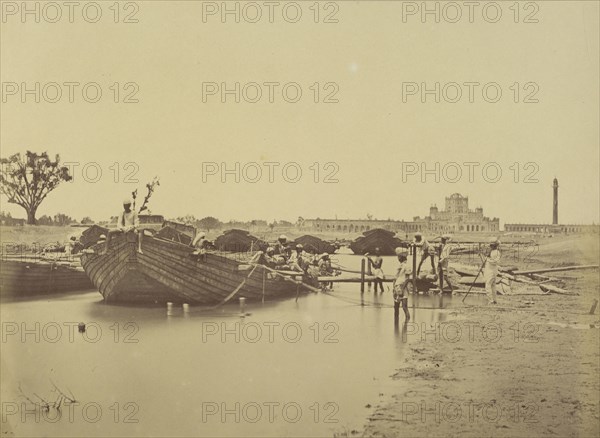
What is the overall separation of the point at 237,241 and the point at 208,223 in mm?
606

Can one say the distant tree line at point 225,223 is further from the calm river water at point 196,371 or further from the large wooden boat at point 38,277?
the large wooden boat at point 38,277

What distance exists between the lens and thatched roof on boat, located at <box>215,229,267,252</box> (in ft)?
22.7

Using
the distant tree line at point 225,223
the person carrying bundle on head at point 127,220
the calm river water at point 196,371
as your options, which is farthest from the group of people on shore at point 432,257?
the person carrying bundle on head at point 127,220

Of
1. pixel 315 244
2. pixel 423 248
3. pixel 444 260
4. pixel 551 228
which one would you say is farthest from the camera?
pixel 315 244

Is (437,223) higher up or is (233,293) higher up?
(437,223)

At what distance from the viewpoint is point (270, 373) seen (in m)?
5.64

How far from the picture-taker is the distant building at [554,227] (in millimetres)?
6043

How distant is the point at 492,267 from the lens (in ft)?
21.6

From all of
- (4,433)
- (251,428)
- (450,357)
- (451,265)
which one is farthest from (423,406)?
(4,433)

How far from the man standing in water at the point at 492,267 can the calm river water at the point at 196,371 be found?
0.59 metres

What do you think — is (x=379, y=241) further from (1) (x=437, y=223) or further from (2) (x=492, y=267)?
(2) (x=492, y=267)

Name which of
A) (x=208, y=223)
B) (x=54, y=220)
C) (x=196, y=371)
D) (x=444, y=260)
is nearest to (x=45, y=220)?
(x=54, y=220)

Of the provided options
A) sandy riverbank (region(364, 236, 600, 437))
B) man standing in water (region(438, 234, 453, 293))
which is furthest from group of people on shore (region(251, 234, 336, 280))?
sandy riverbank (region(364, 236, 600, 437))

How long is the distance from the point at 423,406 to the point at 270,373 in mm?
1474
